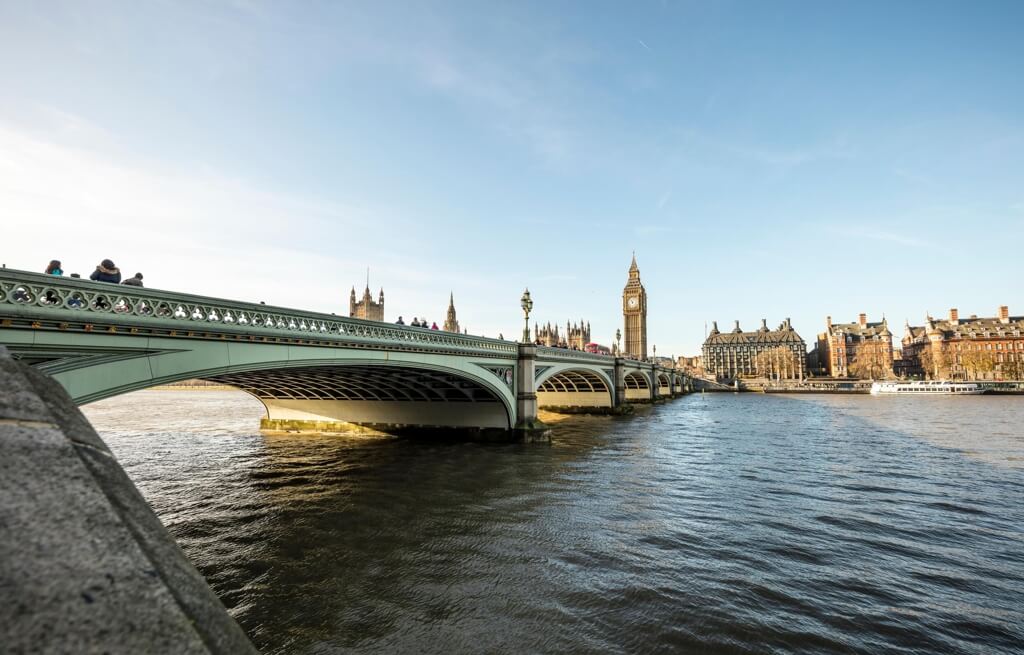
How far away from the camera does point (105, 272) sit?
9.90 m

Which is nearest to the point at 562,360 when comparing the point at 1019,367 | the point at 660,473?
the point at 660,473

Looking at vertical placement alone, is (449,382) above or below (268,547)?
above

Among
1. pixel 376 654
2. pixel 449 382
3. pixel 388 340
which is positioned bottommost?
pixel 376 654

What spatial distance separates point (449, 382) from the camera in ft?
83.4

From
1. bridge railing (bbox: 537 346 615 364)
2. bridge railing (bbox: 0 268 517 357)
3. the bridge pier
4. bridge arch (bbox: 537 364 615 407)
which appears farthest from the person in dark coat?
bridge arch (bbox: 537 364 615 407)

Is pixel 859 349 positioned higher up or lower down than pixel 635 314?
lower down

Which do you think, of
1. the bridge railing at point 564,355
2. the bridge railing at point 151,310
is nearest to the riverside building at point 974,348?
the bridge railing at point 564,355

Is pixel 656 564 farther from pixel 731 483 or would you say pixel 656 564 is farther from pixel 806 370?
pixel 806 370

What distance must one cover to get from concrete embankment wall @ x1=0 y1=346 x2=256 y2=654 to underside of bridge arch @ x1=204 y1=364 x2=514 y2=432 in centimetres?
2099

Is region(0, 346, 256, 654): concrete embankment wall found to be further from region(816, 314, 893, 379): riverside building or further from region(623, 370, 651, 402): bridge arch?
region(816, 314, 893, 379): riverside building

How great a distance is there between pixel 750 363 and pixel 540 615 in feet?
592

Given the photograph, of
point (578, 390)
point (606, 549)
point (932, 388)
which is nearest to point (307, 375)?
point (606, 549)

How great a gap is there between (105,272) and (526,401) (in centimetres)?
2155

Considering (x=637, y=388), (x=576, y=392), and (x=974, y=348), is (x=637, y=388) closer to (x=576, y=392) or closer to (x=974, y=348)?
(x=576, y=392)
